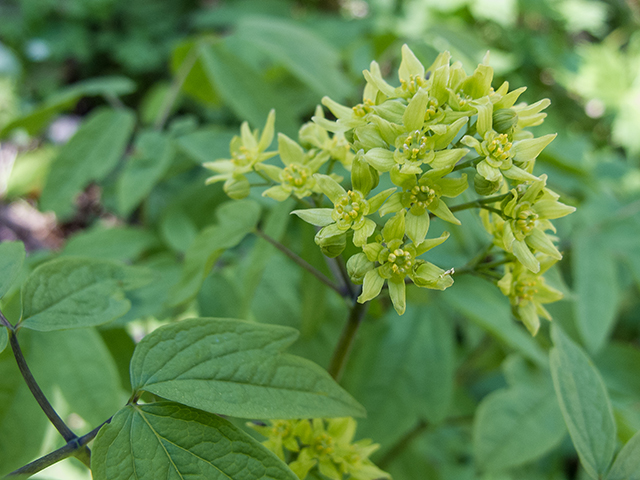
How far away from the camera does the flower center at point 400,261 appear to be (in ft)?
2.66

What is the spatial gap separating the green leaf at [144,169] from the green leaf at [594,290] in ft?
4.98

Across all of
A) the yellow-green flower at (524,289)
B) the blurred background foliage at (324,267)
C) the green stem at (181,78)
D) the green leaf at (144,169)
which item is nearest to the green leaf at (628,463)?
the yellow-green flower at (524,289)

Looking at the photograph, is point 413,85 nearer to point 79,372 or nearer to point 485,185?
point 485,185

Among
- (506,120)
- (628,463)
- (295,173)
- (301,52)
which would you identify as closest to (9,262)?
(295,173)

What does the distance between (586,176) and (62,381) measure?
2.15 meters

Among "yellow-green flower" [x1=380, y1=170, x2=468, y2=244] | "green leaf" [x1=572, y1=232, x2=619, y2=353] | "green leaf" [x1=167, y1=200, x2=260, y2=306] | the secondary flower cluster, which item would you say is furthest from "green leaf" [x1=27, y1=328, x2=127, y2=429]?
"green leaf" [x1=572, y1=232, x2=619, y2=353]

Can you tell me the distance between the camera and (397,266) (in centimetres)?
81

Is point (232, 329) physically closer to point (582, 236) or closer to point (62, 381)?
point (62, 381)

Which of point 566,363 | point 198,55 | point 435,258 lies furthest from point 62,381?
point 198,55

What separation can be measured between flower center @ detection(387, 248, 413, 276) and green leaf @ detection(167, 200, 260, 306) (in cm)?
46

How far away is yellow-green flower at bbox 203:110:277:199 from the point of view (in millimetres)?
1033

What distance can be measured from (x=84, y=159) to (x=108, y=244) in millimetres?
335

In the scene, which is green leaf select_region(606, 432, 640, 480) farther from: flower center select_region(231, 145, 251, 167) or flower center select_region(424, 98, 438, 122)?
flower center select_region(231, 145, 251, 167)

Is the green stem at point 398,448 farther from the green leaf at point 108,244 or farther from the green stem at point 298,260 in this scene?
the green leaf at point 108,244
